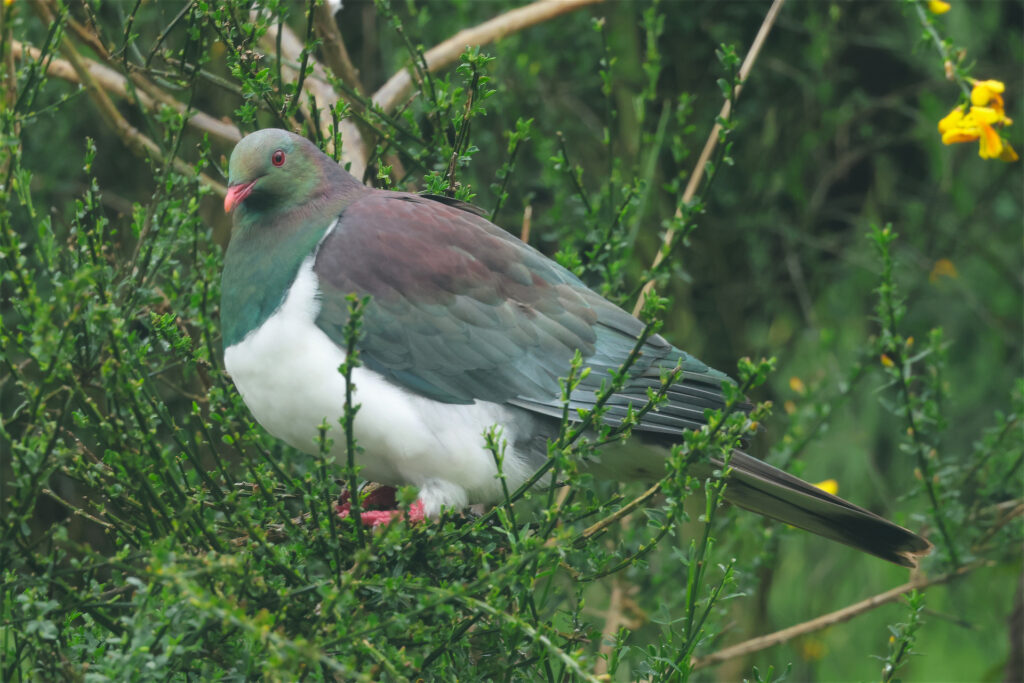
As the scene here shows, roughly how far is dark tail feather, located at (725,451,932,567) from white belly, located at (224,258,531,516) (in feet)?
1.57

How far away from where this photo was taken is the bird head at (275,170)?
2.33m

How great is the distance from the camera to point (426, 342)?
7.53 feet

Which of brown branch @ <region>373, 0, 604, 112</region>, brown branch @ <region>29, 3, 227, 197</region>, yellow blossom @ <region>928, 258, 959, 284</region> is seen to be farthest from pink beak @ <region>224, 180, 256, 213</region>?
yellow blossom @ <region>928, 258, 959, 284</region>

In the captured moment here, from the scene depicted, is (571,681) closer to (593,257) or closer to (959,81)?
(593,257)

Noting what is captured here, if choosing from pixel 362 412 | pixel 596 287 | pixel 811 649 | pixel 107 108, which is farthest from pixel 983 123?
pixel 811 649

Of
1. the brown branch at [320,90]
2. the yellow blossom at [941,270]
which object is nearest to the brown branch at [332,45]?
the brown branch at [320,90]

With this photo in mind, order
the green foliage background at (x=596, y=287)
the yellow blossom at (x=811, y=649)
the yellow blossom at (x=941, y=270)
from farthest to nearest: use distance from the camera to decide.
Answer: the yellow blossom at (x=811, y=649), the yellow blossom at (x=941, y=270), the green foliage background at (x=596, y=287)

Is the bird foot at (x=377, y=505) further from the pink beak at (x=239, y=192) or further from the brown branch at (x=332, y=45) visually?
the brown branch at (x=332, y=45)

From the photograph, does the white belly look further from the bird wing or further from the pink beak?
the pink beak

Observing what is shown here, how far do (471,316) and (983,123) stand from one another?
1.05 m

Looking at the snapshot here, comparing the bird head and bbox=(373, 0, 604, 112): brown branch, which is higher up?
bbox=(373, 0, 604, 112): brown branch

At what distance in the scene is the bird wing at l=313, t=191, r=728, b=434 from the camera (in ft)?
7.48

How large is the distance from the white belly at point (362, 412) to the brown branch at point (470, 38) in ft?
2.49

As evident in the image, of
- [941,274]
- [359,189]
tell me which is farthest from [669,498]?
[941,274]
